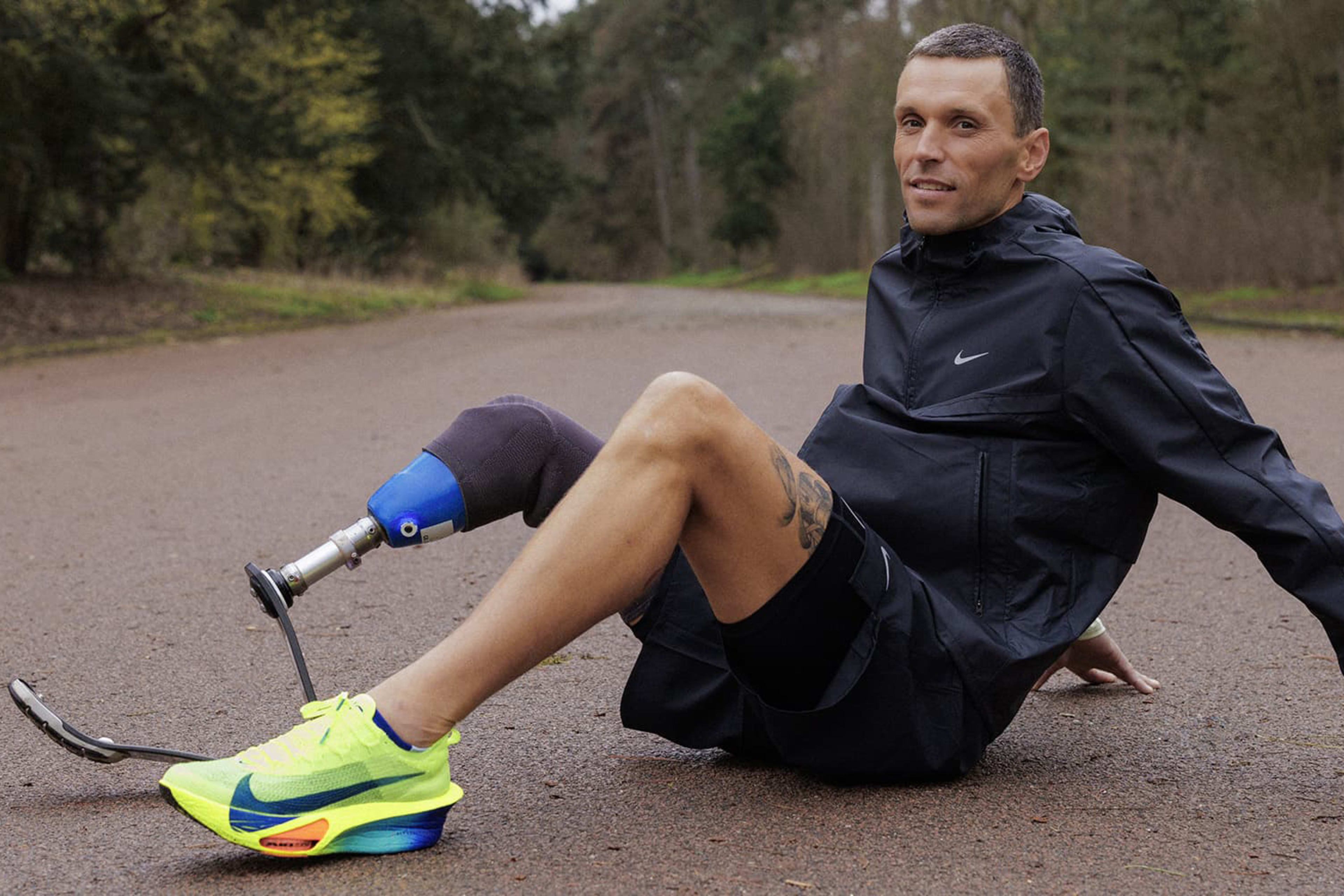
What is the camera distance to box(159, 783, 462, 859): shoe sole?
7.25ft

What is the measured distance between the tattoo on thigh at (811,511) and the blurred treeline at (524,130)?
14.4 metres

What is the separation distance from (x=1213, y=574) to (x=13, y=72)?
14.5m

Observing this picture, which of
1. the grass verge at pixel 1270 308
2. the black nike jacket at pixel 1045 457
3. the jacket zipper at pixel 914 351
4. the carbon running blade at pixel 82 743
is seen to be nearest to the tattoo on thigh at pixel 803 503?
the black nike jacket at pixel 1045 457

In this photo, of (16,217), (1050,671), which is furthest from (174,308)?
(1050,671)

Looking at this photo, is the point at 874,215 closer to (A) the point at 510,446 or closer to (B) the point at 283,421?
(B) the point at 283,421

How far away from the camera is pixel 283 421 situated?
9188 millimetres

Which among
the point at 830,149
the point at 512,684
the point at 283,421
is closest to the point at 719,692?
the point at 512,684

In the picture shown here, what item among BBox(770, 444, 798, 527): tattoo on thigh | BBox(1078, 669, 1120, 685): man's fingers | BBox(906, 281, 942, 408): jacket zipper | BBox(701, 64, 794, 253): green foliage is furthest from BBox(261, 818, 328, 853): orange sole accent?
BBox(701, 64, 794, 253): green foliage

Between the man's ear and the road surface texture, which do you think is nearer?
the road surface texture

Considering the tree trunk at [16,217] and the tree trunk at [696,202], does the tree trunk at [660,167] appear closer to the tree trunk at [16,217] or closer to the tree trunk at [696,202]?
the tree trunk at [696,202]

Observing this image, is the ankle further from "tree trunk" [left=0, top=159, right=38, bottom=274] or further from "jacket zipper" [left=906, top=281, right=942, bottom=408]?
"tree trunk" [left=0, top=159, right=38, bottom=274]

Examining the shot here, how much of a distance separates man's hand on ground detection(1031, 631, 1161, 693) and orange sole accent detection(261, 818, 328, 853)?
4.80ft

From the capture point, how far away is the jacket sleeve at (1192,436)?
2.40m

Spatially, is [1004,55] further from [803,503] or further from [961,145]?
[803,503]
